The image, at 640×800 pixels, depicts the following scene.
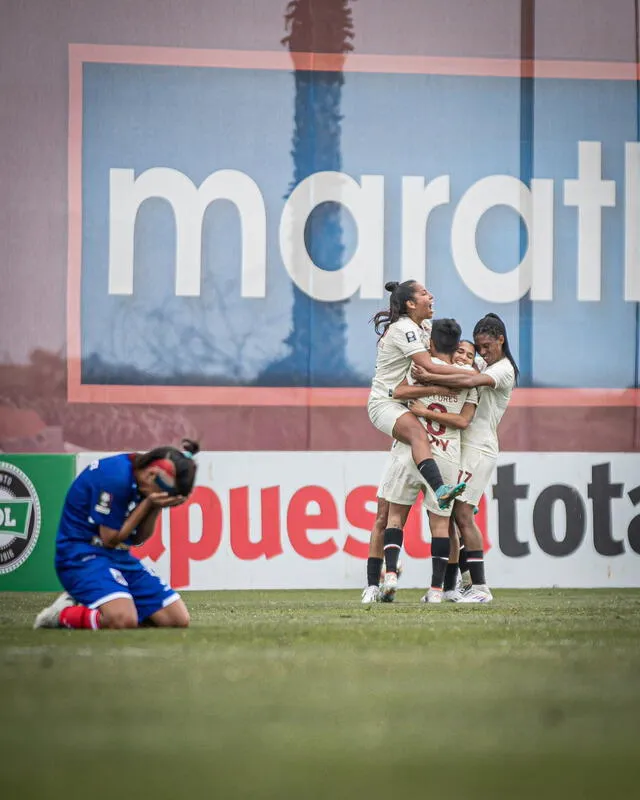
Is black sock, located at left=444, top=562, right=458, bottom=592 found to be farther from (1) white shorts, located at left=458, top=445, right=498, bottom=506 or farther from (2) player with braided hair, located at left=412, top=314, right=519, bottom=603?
(1) white shorts, located at left=458, top=445, right=498, bottom=506

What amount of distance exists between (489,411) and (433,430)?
0.52 meters

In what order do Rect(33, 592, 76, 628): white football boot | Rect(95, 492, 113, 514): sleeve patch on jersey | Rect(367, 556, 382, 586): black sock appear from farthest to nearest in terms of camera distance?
Rect(367, 556, 382, 586): black sock, Rect(33, 592, 76, 628): white football boot, Rect(95, 492, 113, 514): sleeve patch on jersey

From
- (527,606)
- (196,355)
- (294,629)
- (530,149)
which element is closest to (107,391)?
(196,355)

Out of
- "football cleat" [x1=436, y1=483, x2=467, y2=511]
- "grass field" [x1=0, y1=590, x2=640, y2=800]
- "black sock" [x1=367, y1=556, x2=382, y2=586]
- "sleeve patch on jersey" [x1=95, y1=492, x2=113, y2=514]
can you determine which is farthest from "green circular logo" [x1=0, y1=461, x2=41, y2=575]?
"sleeve patch on jersey" [x1=95, y1=492, x2=113, y2=514]

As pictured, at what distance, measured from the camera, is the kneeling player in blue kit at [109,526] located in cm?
591

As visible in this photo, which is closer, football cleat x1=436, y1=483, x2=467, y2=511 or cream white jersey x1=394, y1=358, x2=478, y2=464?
football cleat x1=436, y1=483, x2=467, y2=511

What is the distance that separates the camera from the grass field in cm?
267

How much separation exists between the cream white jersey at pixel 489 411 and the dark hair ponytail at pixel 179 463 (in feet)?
10.3

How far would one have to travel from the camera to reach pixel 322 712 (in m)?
3.54

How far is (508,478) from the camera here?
11828 millimetres

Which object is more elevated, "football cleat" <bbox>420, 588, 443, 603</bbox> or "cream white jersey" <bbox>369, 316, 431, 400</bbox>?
"cream white jersey" <bbox>369, 316, 431, 400</bbox>

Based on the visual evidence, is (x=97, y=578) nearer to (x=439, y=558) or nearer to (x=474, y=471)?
(x=439, y=558)

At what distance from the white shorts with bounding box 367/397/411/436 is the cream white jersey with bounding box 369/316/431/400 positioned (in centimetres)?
3

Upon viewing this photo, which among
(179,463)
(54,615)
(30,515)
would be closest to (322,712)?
(179,463)
